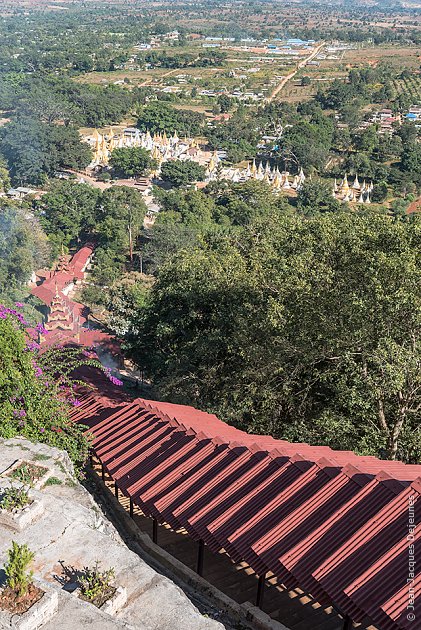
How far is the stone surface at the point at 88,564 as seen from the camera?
611 centimetres

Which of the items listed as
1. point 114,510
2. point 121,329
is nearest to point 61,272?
point 121,329

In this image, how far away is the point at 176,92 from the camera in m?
102

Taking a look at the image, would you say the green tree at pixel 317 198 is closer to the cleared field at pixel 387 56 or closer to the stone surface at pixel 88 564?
the stone surface at pixel 88 564

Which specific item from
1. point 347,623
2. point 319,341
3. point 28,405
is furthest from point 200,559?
point 319,341

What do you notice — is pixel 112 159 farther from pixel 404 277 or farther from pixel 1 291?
pixel 404 277

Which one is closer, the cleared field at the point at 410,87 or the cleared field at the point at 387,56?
the cleared field at the point at 410,87

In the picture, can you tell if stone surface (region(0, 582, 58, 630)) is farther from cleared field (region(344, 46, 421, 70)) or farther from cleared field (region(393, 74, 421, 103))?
cleared field (region(344, 46, 421, 70))

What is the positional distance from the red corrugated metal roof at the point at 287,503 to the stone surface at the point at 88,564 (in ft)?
3.45

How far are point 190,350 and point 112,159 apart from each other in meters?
49.6

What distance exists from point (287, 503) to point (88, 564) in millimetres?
2501

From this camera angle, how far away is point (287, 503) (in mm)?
7910

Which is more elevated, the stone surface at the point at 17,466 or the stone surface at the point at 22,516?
the stone surface at the point at 22,516

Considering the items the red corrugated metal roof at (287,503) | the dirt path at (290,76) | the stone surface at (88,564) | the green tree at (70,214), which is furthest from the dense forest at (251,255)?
the dirt path at (290,76)

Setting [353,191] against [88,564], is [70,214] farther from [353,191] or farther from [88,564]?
[88,564]
